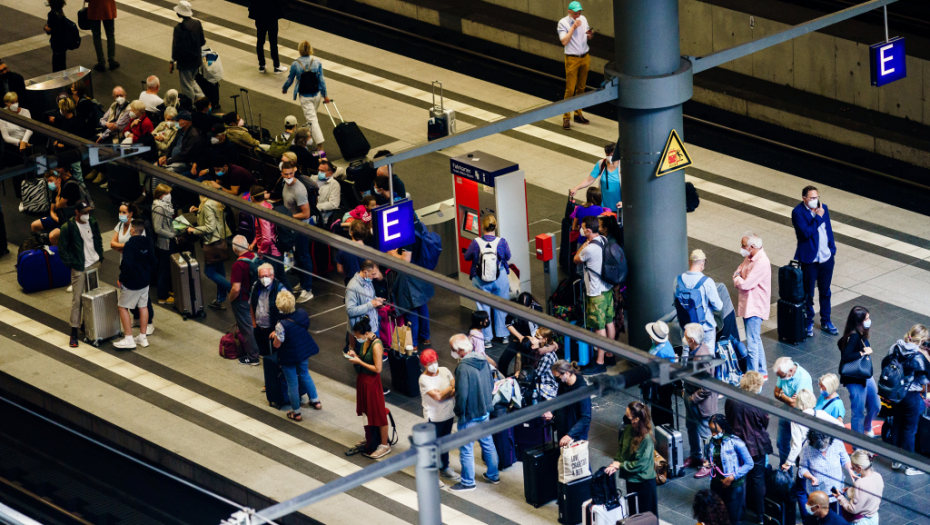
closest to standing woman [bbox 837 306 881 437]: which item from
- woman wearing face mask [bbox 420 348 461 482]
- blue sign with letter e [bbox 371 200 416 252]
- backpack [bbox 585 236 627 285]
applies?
backpack [bbox 585 236 627 285]

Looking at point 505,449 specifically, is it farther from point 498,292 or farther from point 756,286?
point 756,286

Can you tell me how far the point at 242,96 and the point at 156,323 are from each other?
832cm

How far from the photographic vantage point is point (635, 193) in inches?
516

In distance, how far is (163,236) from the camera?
15367mm

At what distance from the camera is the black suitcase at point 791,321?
14008 millimetres

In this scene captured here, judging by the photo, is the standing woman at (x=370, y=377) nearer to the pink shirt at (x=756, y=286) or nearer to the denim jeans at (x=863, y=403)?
the pink shirt at (x=756, y=286)

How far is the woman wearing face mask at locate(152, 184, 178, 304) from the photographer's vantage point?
14820mm

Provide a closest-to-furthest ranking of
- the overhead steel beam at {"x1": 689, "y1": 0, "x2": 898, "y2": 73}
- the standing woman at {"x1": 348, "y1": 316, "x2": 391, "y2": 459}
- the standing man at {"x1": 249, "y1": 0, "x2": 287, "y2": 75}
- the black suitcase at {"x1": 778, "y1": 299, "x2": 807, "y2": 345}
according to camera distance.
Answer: the standing woman at {"x1": 348, "y1": 316, "x2": 391, "y2": 459}
the overhead steel beam at {"x1": 689, "y1": 0, "x2": 898, "y2": 73}
the black suitcase at {"x1": 778, "y1": 299, "x2": 807, "y2": 345}
the standing man at {"x1": 249, "y1": 0, "x2": 287, "y2": 75}

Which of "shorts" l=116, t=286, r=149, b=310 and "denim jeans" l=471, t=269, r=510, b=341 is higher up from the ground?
"shorts" l=116, t=286, r=149, b=310

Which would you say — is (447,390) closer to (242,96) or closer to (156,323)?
(156,323)

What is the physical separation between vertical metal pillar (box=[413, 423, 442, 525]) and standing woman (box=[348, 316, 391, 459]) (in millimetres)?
7386

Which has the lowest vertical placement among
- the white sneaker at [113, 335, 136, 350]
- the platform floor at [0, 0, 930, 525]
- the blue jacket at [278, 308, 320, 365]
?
the platform floor at [0, 0, 930, 525]

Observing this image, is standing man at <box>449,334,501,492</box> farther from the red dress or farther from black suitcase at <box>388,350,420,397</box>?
black suitcase at <box>388,350,420,397</box>

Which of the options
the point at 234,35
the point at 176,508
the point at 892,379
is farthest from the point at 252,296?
the point at 234,35
